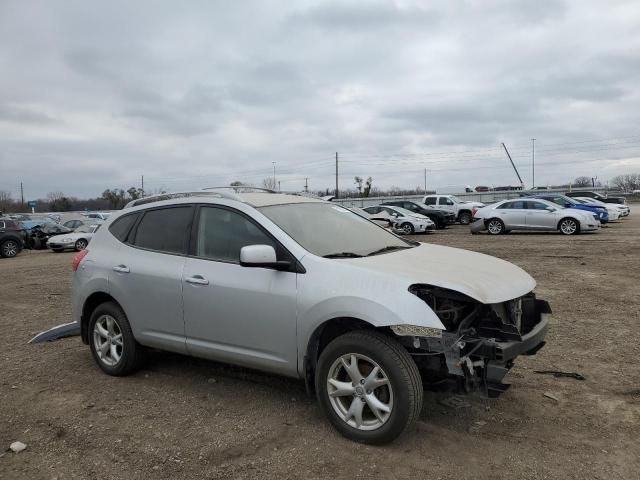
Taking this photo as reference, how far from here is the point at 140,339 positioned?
4.80 m

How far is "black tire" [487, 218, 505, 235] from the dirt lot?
17.4m

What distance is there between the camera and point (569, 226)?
21.0 meters

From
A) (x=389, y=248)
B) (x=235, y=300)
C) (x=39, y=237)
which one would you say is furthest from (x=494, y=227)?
(x=39, y=237)

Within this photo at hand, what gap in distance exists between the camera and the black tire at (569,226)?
20844 millimetres

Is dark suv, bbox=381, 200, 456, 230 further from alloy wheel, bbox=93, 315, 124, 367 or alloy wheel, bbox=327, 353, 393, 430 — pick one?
alloy wheel, bbox=327, 353, 393, 430

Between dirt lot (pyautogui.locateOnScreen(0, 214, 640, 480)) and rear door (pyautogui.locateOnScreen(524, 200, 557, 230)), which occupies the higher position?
rear door (pyautogui.locateOnScreen(524, 200, 557, 230))

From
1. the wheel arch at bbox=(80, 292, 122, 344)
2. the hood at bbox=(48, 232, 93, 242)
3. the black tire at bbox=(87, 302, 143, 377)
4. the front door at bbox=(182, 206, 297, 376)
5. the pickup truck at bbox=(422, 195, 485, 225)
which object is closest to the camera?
the front door at bbox=(182, 206, 297, 376)

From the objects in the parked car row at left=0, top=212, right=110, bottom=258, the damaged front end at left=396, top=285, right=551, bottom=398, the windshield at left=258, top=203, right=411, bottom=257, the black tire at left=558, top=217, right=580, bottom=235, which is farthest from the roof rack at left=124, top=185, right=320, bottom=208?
the black tire at left=558, top=217, right=580, bottom=235

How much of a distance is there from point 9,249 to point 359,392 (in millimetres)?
22744

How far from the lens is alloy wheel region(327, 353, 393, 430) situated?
344 centimetres

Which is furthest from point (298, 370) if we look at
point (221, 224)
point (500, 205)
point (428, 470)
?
point (500, 205)

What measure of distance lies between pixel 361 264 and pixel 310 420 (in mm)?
1261

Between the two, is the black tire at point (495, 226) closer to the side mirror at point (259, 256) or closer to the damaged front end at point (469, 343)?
the damaged front end at point (469, 343)

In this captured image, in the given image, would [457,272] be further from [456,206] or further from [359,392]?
[456,206]
